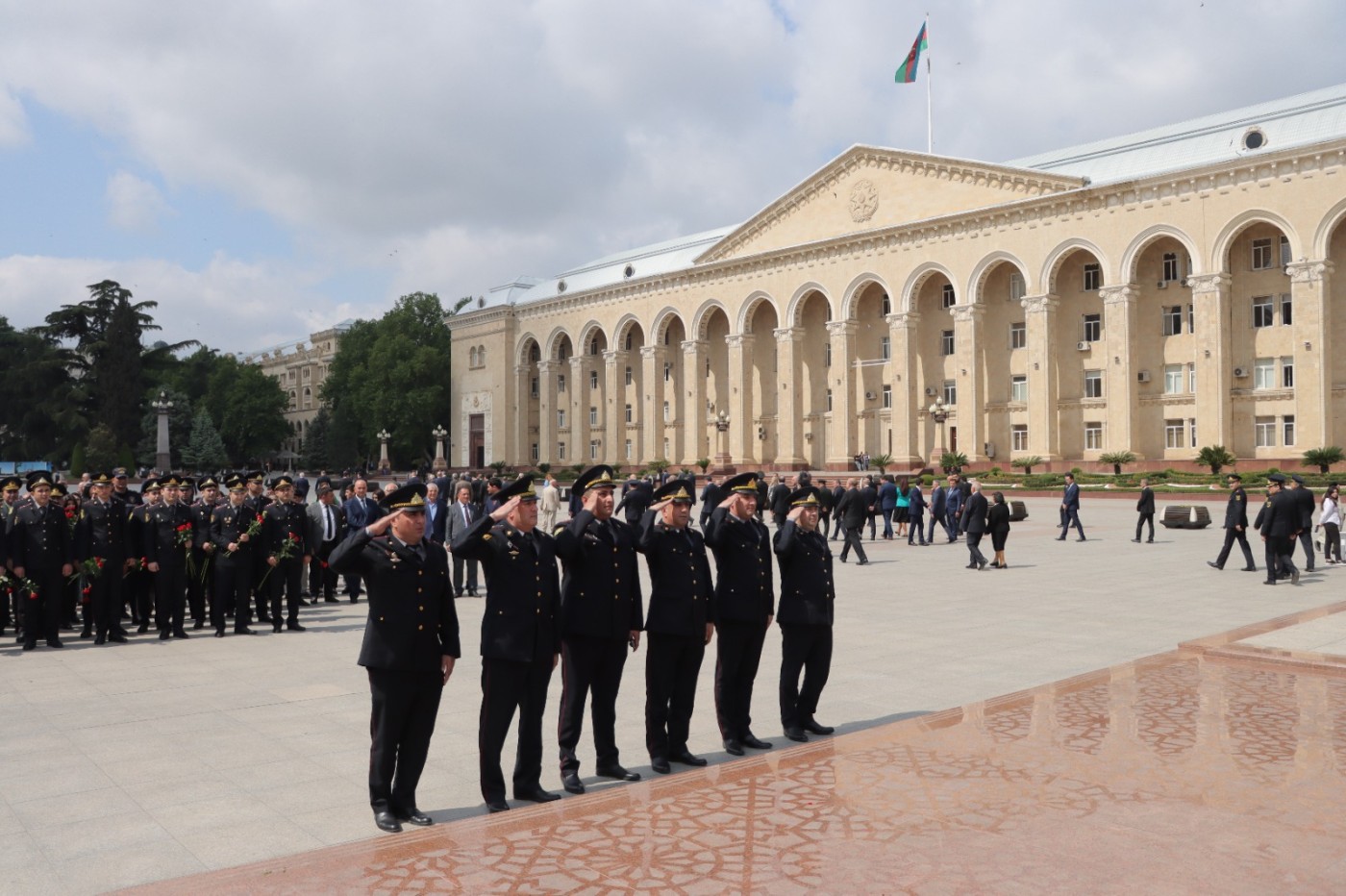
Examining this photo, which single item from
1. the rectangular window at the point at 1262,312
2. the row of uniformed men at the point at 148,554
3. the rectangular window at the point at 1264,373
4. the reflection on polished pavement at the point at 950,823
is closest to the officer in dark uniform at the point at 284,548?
the row of uniformed men at the point at 148,554

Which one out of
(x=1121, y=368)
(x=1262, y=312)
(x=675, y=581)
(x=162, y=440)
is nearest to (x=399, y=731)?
(x=675, y=581)

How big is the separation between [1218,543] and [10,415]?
79111 mm

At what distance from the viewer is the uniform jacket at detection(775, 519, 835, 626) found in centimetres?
Result: 771

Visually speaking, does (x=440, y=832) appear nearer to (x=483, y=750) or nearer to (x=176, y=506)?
(x=483, y=750)

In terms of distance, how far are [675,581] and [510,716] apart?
1.45m

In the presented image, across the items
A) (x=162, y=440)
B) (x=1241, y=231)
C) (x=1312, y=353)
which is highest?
(x=1241, y=231)

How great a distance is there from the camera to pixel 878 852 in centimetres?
529

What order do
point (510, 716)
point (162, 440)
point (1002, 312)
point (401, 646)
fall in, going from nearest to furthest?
1. point (401, 646)
2. point (510, 716)
3. point (1002, 312)
4. point (162, 440)

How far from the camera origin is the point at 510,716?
6.29m

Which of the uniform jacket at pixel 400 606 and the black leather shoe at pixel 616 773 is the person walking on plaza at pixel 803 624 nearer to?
the black leather shoe at pixel 616 773

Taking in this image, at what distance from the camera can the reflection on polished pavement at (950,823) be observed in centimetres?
496

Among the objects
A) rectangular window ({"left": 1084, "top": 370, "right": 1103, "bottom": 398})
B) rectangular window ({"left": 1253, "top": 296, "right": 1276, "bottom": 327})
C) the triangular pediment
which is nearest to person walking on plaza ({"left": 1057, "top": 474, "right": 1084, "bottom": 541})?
rectangular window ({"left": 1253, "top": 296, "right": 1276, "bottom": 327})

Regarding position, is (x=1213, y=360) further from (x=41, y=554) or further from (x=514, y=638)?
(x=514, y=638)

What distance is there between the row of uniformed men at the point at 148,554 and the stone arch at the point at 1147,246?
40607 mm
